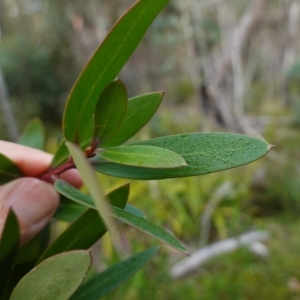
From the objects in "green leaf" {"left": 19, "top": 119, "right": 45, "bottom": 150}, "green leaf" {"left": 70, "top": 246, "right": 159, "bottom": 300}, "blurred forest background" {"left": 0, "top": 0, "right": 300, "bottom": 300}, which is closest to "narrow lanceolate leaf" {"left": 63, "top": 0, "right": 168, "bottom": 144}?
→ "green leaf" {"left": 70, "top": 246, "right": 159, "bottom": 300}

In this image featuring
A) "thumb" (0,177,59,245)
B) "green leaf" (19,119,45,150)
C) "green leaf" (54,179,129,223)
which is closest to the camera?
"green leaf" (54,179,129,223)

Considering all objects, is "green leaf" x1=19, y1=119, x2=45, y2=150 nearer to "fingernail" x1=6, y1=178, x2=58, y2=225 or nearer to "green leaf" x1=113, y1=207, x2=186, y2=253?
"fingernail" x1=6, y1=178, x2=58, y2=225

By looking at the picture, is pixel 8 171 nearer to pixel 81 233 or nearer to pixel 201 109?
pixel 81 233

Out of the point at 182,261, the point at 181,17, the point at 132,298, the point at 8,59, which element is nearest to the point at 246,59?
the point at 181,17

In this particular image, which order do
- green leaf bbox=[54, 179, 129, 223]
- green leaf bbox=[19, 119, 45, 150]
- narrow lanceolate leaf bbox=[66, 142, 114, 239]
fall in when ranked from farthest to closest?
green leaf bbox=[19, 119, 45, 150]
green leaf bbox=[54, 179, 129, 223]
narrow lanceolate leaf bbox=[66, 142, 114, 239]

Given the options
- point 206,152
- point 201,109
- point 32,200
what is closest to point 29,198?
point 32,200

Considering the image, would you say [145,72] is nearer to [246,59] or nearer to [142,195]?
[246,59]
